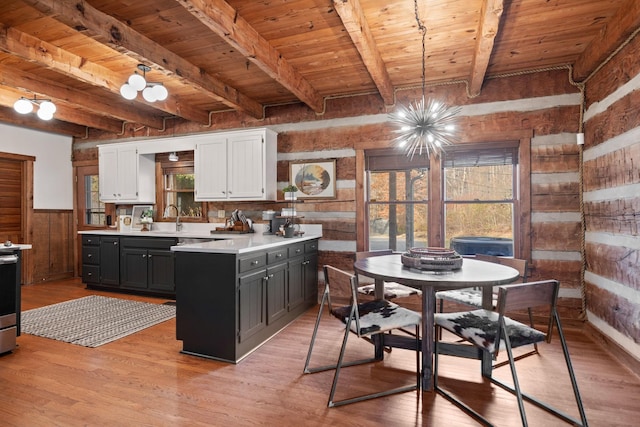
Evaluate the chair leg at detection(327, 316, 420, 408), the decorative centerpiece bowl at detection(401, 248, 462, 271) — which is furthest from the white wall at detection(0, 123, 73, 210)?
the decorative centerpiece bowl at detection(401, 248, 462, 271)

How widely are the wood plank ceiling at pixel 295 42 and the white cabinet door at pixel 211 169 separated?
0.73m

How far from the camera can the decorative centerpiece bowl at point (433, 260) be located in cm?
242

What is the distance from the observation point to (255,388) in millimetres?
2398

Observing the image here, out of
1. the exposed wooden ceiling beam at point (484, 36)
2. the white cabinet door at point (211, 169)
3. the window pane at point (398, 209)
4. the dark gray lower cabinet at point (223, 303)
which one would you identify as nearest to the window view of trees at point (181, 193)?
the white cabinet door at point (211, 169)

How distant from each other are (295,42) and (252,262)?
1933 millimetres

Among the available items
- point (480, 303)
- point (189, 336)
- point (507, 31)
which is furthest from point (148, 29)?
point (480, 303)

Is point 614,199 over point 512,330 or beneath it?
over

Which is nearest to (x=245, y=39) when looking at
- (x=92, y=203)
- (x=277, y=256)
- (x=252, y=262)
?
(x=252, y=262)

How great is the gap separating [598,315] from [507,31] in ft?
8.72

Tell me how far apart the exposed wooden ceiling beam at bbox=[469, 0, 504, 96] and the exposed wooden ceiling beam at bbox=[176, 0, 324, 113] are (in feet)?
5.58

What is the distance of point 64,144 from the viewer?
19.8 feet

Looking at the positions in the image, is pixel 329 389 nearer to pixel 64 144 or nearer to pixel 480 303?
pixel 480 303

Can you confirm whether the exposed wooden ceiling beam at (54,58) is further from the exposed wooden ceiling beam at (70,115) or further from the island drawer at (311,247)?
the island drawer at (311,247)

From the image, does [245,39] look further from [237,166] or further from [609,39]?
[609,39]
